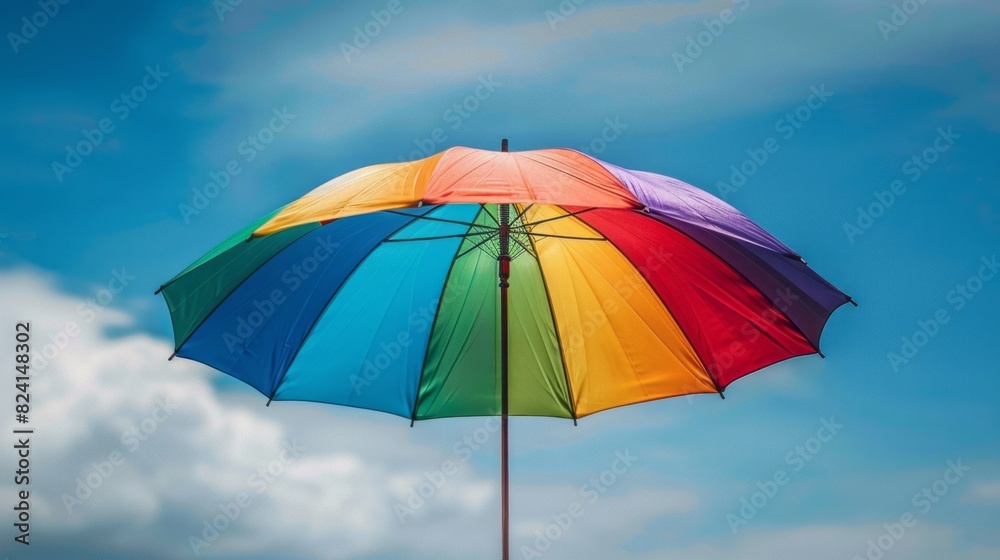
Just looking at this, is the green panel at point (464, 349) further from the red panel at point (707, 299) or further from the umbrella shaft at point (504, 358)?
the red panel at point (707, 299)

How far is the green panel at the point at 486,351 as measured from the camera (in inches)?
247

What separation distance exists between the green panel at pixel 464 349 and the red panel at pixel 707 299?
86 centimetres

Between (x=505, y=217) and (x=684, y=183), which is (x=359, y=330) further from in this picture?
(x=684, y=183)

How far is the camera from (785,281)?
18.9ft

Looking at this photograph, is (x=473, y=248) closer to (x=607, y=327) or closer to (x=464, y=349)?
(x=464, y=349)

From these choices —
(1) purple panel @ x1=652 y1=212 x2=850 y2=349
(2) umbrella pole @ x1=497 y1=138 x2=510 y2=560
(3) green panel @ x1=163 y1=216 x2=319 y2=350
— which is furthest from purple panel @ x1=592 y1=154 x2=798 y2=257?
(3) green panel @ x1=163 y1=216 x2=319 y2=350

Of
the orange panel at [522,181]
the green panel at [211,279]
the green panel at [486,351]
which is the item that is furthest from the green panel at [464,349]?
the orange panel at [522,181]

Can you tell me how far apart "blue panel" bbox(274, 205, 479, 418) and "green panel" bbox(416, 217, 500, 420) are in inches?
3.1

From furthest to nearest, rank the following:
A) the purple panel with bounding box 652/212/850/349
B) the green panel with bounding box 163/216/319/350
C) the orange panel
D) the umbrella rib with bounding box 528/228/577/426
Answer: the umbrella rib with bounding box 528/228/577/426 < the purple panel with bounding box 652/212/850/349 < the green panel with bounding box 163/216/319/350 < the orange panel

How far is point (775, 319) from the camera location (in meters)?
5.93

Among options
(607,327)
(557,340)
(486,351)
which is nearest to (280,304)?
(486,351)

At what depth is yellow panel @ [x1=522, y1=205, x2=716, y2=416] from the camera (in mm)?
6078

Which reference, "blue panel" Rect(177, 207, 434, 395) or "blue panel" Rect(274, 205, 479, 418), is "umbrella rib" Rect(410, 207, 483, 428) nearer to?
"blue panel" Rect(274, 205, 479, 418)

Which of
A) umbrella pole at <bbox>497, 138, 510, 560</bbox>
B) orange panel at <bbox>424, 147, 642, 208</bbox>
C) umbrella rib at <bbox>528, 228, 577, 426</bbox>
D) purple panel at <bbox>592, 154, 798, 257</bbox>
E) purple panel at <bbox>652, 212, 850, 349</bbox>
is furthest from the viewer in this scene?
umbrella rib at <bbox>528, 228, 577, 426</bbox>
